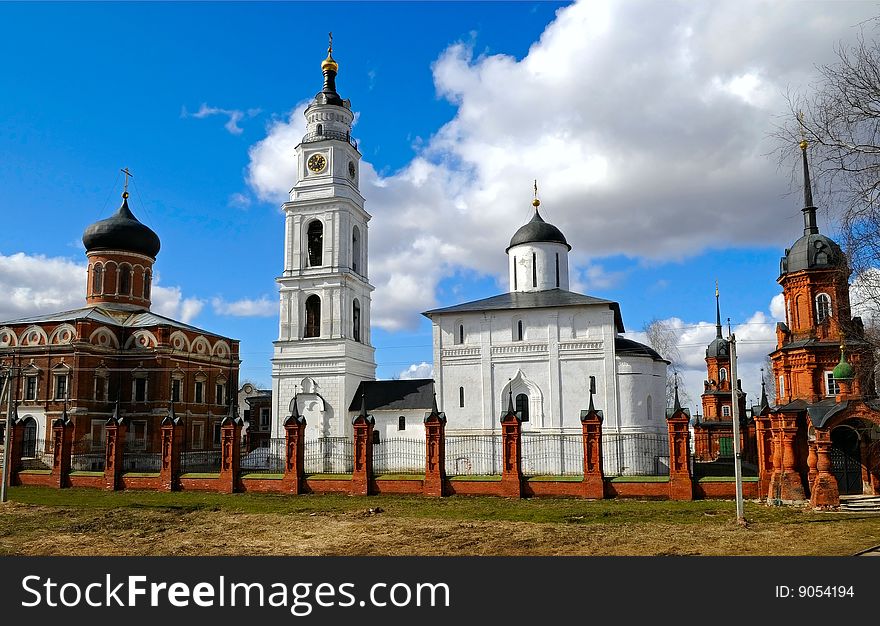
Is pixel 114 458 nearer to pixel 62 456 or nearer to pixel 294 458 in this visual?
pixel 62 456

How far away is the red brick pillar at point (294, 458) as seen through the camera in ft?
74.5

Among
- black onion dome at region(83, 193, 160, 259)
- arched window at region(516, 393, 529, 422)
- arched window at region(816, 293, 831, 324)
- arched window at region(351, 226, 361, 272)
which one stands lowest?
arched window at region(516, 393, 529, 422)

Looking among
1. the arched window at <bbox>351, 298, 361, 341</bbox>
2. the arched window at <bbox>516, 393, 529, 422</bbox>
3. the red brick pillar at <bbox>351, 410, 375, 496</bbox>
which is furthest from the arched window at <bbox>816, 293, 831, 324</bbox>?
the arched window at <bbox>351, 298, 361, 341</bbox>

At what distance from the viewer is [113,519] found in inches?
697

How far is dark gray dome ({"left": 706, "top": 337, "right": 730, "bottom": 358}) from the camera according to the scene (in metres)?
47.8

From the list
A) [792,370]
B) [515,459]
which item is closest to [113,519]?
[515,459]

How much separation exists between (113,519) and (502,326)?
55.9 ft

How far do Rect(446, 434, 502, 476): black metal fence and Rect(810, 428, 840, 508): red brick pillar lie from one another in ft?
40.8

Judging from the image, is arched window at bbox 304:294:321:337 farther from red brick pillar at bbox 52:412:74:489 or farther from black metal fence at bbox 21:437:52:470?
black metal fence at bbox 21:437:52:470

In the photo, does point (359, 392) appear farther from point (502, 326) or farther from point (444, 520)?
point (444, 520)

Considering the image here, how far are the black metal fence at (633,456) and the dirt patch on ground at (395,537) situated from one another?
11.2 metres

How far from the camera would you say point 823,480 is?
1753 cm

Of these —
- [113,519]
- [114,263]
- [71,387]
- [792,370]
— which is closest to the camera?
[113,519]

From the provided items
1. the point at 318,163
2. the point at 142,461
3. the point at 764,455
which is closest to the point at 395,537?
the point at 764,455
